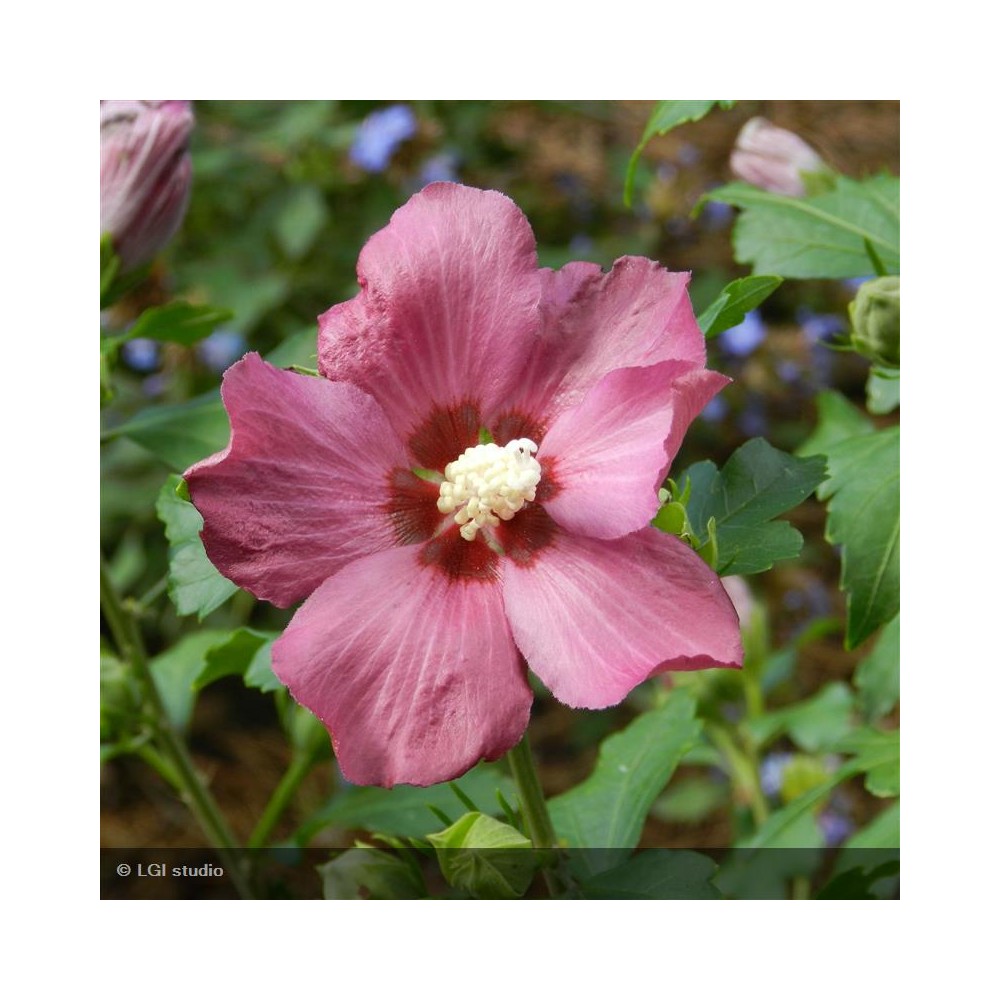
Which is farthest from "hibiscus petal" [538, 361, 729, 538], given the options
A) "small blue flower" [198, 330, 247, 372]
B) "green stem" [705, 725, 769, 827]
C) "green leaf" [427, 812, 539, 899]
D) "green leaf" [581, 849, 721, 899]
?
"small blue flower" [198, 330, 247, 372]

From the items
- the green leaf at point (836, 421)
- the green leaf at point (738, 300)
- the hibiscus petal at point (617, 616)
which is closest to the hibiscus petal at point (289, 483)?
the hibiscus petal at point (617, 616)

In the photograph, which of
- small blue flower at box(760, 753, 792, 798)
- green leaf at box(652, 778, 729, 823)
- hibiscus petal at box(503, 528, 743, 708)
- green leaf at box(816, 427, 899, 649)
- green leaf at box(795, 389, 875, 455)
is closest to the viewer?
hibiscus petal at box(503, 528, 743, 708)

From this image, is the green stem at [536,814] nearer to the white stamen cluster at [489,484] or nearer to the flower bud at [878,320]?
the white stamen cluster at [489,484]

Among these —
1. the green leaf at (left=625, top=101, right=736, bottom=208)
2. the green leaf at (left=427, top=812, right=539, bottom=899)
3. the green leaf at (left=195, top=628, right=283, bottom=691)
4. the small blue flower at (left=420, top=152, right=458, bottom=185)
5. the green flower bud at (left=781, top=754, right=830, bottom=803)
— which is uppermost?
the small blue flower at (left=420, top=152, right=458, bottom=185)

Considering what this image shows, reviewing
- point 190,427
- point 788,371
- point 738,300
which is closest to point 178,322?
point 190,427

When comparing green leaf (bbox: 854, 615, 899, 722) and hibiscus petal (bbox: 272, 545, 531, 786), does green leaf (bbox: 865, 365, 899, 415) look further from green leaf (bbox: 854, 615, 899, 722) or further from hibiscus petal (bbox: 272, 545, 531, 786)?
hibiscus petal (bbox: 272, 545, 531, 786)

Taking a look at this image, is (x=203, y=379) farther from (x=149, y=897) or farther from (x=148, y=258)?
(x=149, y=897)

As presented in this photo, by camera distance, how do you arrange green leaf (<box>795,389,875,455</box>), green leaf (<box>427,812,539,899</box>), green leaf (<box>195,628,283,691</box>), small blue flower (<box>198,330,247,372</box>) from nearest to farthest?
1. green leaf (<box>427,812,539,899</box>)
2. green leaf (<box>195,628,283,691</box>)
3. green leaf (<box>795,389,875,455</box>)
4. small blue flower (<box>198,330,247,372</box>)
